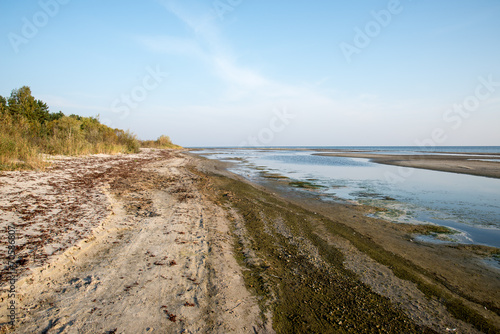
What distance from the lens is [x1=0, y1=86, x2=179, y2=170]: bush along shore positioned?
10.5 metres

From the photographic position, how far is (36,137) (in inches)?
652

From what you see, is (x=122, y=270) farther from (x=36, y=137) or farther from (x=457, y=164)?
(x=457, y=164)

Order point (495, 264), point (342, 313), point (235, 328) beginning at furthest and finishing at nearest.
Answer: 1. point (495, 264)
2. point (342, 313)
3. point (235, 328)

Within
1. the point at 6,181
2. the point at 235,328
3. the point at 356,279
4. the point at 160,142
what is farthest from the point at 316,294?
the point at 160,142

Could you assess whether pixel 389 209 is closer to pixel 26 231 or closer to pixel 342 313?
pixel 342 313

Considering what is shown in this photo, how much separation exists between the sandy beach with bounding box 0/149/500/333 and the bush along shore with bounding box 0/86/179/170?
194 inches

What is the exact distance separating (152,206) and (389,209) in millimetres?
8165

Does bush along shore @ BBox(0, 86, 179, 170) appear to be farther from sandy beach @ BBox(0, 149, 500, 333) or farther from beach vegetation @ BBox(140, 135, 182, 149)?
beach vegetation @ BBox(140, 135, 182, 149)

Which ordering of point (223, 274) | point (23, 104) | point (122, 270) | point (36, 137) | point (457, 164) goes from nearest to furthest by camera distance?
point (122, 270) → point (223, 274) → point (36, 137) → point (23, 104) → point (457, 164)

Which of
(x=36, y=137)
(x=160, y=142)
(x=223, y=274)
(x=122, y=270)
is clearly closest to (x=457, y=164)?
(x=223, y=274)

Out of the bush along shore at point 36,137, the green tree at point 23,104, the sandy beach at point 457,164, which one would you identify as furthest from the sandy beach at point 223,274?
the green tree at point 23,104

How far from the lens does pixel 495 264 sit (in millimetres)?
4777

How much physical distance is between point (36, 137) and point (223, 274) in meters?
19.7

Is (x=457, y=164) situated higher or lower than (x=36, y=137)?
lower
